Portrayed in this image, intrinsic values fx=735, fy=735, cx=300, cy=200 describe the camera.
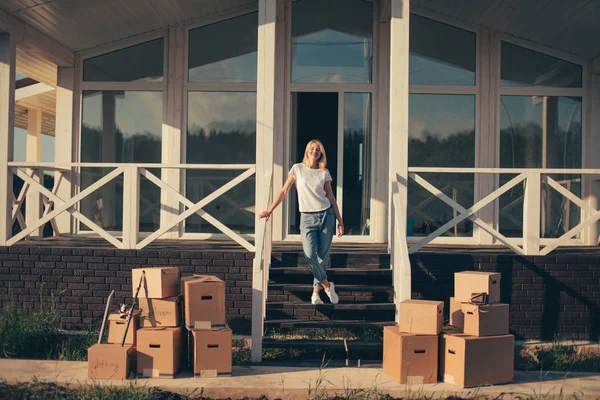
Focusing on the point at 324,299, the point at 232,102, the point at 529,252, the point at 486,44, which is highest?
the point at 486,44

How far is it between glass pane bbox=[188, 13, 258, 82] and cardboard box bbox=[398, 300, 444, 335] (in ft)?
15.4

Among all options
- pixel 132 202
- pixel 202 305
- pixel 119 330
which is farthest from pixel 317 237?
pixel 132 202

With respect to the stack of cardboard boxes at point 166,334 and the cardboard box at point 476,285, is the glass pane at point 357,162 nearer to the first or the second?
the cardboard box at point 476,285

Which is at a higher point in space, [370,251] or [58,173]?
[58,173]

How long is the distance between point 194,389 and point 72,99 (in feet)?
18.2

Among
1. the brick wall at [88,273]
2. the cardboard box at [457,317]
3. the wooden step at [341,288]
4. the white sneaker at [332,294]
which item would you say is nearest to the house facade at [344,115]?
the brick wall at [88,273]

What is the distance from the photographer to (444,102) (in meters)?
9.68

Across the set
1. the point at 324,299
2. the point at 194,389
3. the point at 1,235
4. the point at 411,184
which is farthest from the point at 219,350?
the point at 411,184

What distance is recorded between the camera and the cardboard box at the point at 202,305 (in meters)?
6.10

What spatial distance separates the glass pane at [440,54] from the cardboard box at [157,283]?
15.9 feet

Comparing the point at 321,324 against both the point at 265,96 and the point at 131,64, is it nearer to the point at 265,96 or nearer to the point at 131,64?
the point at 265,96

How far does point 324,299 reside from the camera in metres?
7.39

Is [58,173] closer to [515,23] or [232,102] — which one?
[232,102]

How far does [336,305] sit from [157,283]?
1775mm
